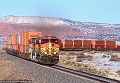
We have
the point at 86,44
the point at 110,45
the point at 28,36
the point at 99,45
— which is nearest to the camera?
the point at 28,36

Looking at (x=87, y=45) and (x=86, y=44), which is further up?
(x=86, y=44)

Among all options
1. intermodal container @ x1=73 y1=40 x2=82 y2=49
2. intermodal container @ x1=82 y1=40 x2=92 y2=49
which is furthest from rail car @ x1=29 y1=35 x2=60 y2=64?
intermodal container @ x1=82 y1=40 x2=92 y2=49

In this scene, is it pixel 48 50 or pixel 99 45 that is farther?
pixel 99 45

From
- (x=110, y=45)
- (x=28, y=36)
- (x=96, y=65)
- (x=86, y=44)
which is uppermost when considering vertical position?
(x=28, y=36)

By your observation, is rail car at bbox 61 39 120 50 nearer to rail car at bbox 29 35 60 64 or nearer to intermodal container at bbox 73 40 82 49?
intermodal container at bbox 73 40 82 49

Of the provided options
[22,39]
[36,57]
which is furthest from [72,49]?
[36,57]

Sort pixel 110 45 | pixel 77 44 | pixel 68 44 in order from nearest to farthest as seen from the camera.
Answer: pixel 68 44 → pixel 77 44 → pixel 110 45

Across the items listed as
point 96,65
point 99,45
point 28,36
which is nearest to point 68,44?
point 99,45

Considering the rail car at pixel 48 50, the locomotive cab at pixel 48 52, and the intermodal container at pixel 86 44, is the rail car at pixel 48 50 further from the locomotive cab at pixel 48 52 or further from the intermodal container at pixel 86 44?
the intermodal container at pixel 86 44

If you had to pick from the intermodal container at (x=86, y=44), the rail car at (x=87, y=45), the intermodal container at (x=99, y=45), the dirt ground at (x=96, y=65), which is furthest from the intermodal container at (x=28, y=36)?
the intermodal container at (x=99, y=45)

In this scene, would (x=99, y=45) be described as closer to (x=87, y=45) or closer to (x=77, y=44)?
(x=87, y=45)

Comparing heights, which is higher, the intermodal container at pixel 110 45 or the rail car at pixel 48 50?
the rail car at pixel 48 50

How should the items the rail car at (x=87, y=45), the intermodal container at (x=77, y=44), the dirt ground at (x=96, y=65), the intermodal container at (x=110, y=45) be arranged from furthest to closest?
the intermodal container at (x=110, y=45)
the intermodal container at (x=77, y=44)
the rail car at (x=87, y=45)
the dirt ground at (x=96, y=65)

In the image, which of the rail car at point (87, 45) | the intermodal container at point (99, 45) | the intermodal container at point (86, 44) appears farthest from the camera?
the intermodal container at point (99, 45)
